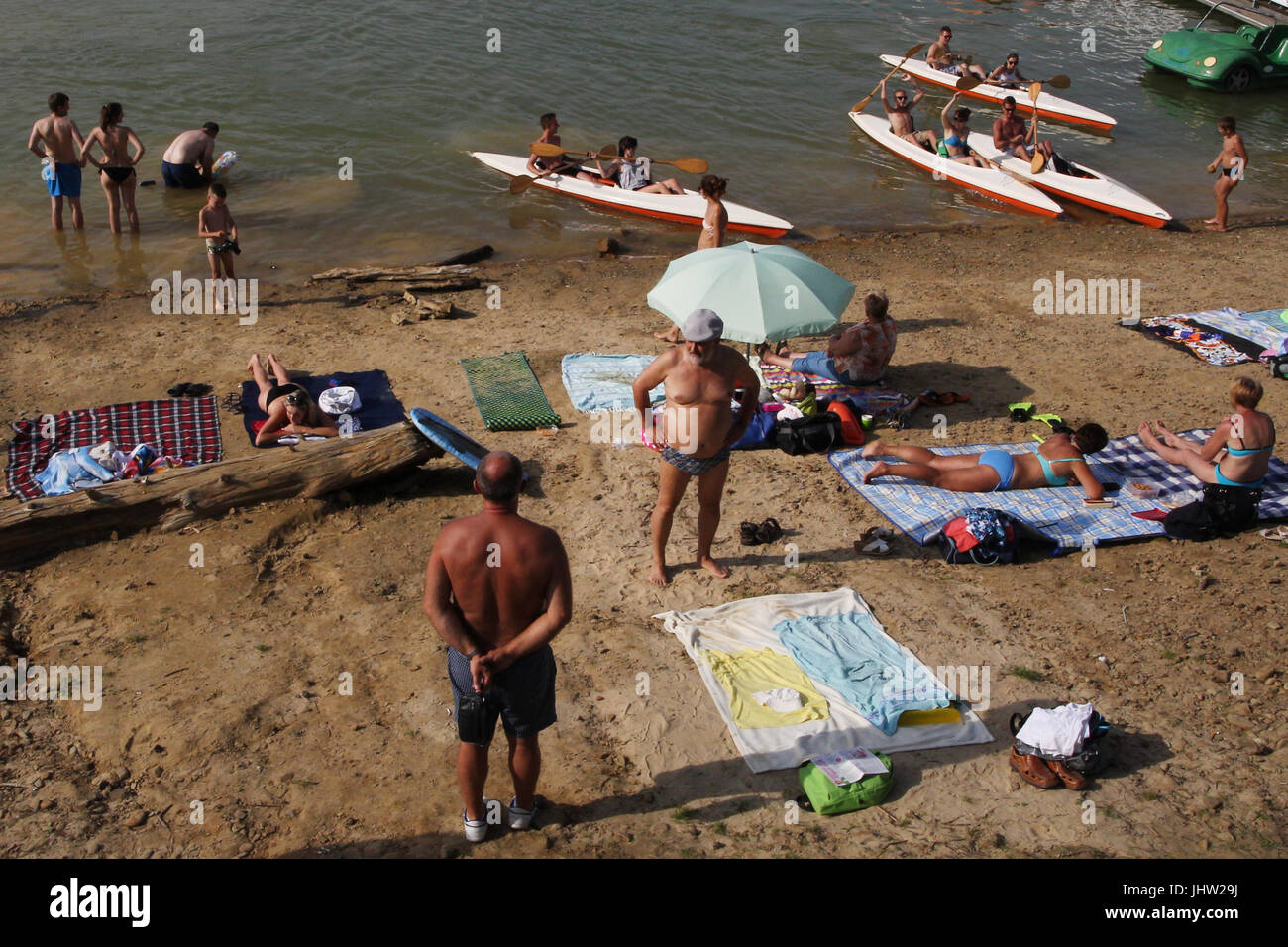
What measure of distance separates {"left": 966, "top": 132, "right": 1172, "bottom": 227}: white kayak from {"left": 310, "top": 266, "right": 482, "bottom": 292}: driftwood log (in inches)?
369

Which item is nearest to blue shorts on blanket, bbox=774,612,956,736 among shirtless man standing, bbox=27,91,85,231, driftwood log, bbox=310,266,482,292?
driftwood log, bbox=310,266,482,292

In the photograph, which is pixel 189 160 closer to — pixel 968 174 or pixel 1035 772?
pixel 968 174

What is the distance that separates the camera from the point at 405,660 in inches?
265

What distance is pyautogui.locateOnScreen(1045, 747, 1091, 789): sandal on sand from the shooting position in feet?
19.0

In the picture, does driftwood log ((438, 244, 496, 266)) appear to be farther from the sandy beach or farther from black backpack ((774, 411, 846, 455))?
black backpack ((774, 411, 846, 455))

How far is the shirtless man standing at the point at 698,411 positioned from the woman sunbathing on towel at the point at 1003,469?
81.2 inches

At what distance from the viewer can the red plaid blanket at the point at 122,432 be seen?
8.93 metres

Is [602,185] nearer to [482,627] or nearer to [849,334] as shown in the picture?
[849,334]

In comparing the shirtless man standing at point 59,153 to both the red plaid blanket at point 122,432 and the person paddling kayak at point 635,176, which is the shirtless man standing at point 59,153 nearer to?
the red plaid blanket at point 122,432

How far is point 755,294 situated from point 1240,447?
3.93 m

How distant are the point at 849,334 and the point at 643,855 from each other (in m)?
6.46

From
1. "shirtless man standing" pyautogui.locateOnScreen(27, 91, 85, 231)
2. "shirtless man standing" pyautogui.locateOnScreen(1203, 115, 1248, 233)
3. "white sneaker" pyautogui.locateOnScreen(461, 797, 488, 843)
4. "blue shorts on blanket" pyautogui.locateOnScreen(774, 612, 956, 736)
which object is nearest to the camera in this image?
"white sneaker" pyautogui.locateOnScreen(461, 797, 488, 843)

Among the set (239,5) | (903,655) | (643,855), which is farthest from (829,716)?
(239,5)

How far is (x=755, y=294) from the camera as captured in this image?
9148 mm
